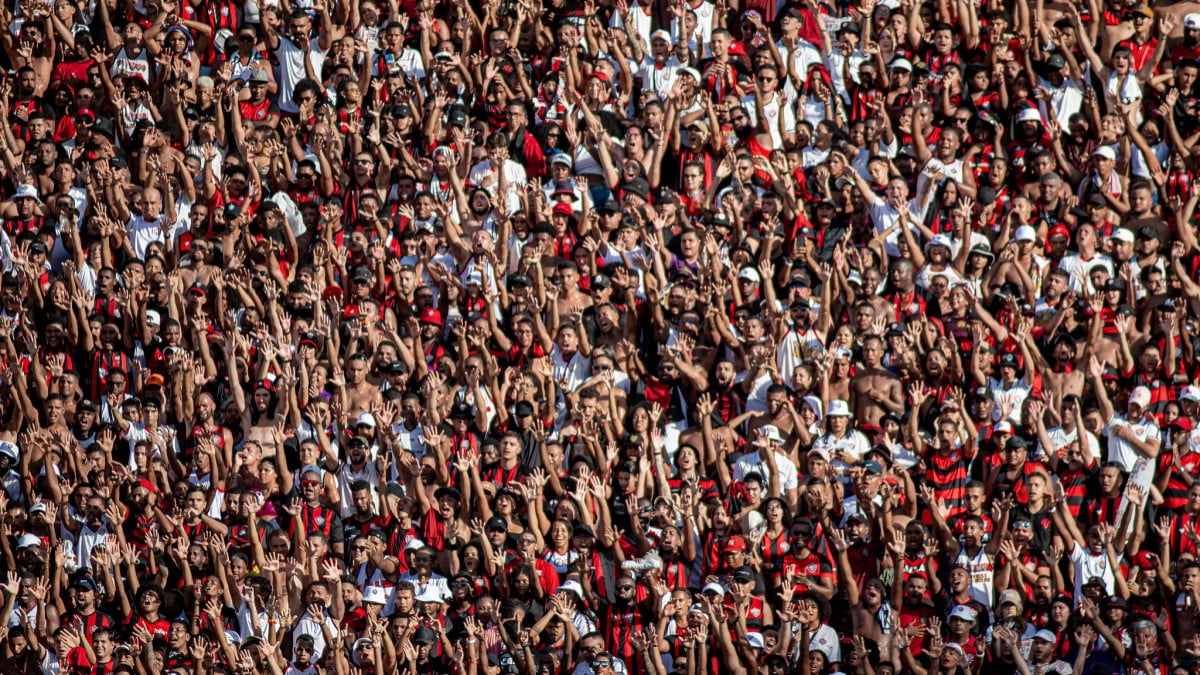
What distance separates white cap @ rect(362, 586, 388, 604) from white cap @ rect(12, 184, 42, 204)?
3570 mm

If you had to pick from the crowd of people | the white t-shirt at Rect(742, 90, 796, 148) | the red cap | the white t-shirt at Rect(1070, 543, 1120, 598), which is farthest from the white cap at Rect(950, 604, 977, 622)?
the red cap

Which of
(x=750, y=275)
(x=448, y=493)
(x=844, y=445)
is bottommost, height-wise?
(x=448, y=493)

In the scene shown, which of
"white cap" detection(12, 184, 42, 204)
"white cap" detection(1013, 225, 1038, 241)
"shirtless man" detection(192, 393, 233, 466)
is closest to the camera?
"white cap" detection(1013, 225, 1038, 241)

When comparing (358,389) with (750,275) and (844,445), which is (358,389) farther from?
(844,445)

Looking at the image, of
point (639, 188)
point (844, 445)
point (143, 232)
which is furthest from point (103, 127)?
point (844, 445)

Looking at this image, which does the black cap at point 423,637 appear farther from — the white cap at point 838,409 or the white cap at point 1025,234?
the white cap at point 1025,234

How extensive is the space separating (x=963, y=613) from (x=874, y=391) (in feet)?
4.96

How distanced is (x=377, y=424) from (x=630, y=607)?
6.32 feet

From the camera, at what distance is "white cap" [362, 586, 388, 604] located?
1455 cm

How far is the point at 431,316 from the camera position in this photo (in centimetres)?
1556

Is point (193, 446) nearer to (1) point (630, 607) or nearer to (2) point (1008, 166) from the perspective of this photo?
(1) point (630, 607)

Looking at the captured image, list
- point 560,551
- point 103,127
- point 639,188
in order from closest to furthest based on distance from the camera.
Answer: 1. point 560,551
2. point 639,188
3. point 103,127

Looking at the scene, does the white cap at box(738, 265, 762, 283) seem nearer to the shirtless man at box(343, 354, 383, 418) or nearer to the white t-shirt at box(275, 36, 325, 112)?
the shirtless man at box(343, 354, 383, 418)

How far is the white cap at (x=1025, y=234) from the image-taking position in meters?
15.2
